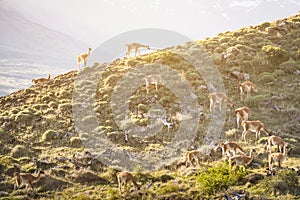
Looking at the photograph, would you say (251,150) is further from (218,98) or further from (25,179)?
(25,179)

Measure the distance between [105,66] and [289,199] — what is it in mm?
26426

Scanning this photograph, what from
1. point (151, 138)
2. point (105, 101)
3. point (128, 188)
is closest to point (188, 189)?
point (128, 188)

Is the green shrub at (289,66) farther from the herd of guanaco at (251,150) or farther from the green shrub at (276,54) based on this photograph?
the herd of guanaco at (251,150)

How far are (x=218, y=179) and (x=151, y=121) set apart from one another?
9.61 meters

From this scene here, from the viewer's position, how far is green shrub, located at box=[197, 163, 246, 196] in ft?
45.4

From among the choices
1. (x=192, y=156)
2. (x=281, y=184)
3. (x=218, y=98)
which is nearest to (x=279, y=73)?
(x=218, y=98)

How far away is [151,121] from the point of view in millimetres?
22922

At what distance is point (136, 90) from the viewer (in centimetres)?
2789

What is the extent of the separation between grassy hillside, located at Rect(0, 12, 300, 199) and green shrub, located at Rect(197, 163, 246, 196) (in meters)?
0.04

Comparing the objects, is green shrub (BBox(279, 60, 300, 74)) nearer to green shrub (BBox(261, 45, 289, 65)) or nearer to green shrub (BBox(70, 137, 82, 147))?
green shrub (BBox(261, 45, 289, 65))

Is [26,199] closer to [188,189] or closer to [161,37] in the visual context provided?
[188,189]

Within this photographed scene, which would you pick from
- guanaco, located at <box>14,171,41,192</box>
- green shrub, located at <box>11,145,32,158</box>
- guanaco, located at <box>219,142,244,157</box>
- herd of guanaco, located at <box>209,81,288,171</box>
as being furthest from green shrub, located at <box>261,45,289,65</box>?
guanaco, located at <box>14,171,41,192</box>

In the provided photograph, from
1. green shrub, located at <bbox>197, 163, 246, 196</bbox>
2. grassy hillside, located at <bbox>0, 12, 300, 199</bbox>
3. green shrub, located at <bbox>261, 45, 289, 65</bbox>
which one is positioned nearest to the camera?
green shrub, located at <bbox>197, 163, 246, 196</bbox>

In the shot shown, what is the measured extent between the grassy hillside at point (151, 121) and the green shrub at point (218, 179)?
41 millimetres
